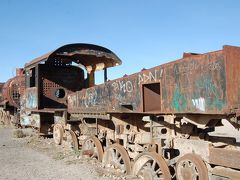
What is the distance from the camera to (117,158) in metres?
7.79

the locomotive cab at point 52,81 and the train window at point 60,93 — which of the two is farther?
the train window at point 60,93

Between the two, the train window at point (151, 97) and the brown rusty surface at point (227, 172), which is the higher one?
the train window at point (151, 97)

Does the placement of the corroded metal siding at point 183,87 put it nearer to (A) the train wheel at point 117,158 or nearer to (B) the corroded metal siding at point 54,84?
(A) the train wheel at point 117,158

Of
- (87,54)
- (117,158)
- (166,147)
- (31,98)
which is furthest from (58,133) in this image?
(166,147)

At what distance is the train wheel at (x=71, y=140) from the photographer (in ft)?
34.9

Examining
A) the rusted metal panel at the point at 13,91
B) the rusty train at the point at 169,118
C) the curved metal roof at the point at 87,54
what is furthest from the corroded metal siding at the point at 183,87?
the rusted metal panel at the point at 13,91

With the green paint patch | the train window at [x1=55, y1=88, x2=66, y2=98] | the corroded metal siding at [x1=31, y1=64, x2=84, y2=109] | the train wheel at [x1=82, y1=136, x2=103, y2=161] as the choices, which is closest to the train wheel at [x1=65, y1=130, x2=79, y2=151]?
the train wheel at [x1=82, y1=136, x2=103, y2=161]

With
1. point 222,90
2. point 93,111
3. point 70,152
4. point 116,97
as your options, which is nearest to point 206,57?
point 222,90

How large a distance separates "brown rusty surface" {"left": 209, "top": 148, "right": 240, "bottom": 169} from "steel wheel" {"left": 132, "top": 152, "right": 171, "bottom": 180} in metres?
0.96

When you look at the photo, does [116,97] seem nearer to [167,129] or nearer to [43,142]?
[167,129]

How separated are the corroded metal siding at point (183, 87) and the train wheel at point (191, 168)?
0.82 meters

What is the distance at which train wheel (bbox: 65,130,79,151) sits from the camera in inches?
419

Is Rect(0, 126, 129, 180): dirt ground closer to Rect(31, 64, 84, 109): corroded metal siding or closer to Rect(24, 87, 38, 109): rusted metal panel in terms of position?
Rect(24, 87, 38, 109): rusted metal panel

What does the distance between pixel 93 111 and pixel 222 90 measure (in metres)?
4.71
